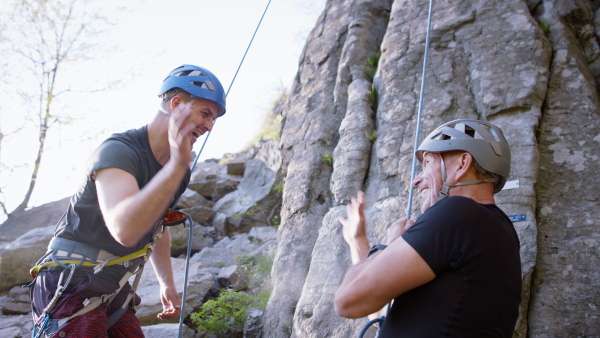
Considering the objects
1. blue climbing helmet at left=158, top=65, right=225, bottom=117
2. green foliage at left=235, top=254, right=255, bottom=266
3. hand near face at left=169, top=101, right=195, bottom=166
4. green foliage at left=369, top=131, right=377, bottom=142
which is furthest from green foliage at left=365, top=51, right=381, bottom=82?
hand near face at left=169, top=101, right=195, bottom=166

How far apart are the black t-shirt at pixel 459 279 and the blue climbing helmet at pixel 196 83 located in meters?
1.82

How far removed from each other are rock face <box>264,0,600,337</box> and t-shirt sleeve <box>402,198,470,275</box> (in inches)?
105

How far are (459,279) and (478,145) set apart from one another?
0.87 m

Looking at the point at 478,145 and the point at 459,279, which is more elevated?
the point at 478,145

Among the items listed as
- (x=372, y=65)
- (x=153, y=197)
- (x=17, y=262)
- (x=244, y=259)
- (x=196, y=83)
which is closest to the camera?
(x=153, y=197)

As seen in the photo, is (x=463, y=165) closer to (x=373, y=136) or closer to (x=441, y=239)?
(x=441, y=239)

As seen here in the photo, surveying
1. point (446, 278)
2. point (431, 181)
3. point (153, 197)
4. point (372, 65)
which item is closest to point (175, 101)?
point (153, 197)

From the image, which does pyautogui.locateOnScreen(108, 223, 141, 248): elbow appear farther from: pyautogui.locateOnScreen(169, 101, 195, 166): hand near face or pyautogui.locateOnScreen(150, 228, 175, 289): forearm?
pyautogui.locateOnScreen(150, 228, 175, 289): forearm

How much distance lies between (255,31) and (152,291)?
13.7 ft

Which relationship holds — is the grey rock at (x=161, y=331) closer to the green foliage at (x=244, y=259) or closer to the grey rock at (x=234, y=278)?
the grey rock at (x=234, y=278)

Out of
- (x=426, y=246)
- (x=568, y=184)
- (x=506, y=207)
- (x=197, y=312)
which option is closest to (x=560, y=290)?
(x=506, y=207)

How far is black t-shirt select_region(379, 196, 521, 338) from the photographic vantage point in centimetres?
188

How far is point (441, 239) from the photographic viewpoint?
74.4 inches

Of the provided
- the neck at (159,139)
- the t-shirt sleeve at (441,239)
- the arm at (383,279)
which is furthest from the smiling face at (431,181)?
the neck at (159,139)
